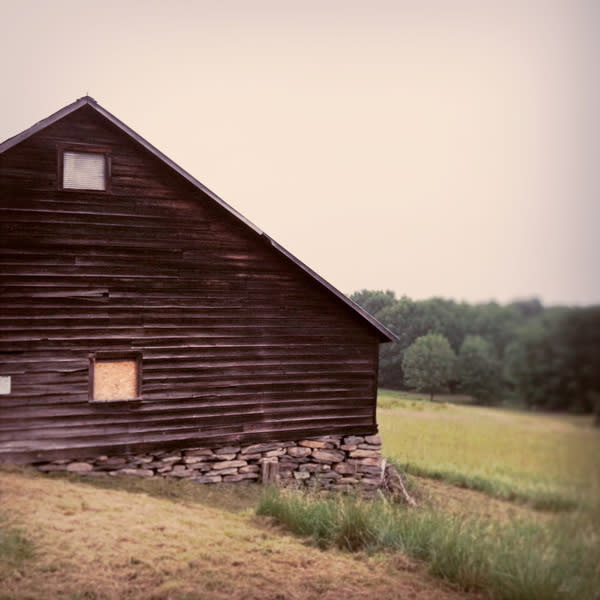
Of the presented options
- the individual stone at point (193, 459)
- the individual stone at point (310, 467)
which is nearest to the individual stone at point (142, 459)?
the individual stone at point (193, 459)

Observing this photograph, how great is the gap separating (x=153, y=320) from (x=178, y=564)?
5.39 m

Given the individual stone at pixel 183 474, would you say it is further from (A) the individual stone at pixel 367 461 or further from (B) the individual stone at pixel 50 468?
(A) the individual stone at pixel 367 461

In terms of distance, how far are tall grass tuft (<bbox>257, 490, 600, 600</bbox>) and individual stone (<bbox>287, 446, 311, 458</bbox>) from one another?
3.47 meters

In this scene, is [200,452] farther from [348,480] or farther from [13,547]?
[13,547]

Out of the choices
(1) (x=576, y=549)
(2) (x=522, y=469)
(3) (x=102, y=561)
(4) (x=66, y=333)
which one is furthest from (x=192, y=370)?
(1) (x=576, y=549)

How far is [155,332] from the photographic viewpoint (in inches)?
385

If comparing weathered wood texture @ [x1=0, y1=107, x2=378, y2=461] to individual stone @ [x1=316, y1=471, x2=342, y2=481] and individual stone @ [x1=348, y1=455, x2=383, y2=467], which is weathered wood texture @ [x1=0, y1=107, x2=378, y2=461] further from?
individual stone @ [x1=316, y1=471, x2=342, y2=481]

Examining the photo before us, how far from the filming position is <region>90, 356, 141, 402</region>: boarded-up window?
930 centimetres

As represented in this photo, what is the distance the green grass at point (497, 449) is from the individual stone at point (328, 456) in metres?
3.08

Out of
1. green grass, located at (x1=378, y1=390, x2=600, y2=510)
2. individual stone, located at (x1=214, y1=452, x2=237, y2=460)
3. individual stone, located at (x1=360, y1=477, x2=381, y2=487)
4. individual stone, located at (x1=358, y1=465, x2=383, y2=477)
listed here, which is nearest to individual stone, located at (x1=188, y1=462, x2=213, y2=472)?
individual stone, located at (x1=214, y1=452, x2=237, y2=460)

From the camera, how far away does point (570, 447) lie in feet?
4.16

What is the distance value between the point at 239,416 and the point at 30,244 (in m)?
4.75

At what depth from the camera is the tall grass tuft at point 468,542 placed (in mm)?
1796

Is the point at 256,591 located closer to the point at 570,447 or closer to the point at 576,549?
the point at 576,549
